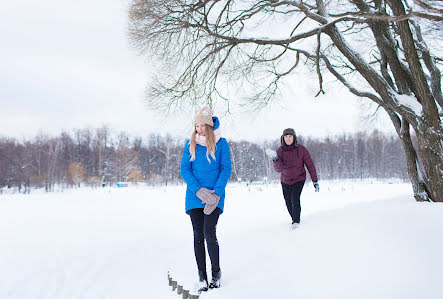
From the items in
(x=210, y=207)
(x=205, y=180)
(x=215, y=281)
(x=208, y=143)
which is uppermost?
(x=208, y=143)

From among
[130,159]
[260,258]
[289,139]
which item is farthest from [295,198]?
[130,159]

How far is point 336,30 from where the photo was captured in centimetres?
582

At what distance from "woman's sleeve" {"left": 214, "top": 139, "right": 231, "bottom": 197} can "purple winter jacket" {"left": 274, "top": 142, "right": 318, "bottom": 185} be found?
6.62 ft

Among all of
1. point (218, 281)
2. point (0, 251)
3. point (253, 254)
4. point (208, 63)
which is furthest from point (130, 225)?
point (218, 281)

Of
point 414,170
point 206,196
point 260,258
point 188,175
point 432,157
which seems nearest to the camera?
point 206,196

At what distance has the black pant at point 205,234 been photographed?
3.09 meters

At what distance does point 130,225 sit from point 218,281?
6403mm

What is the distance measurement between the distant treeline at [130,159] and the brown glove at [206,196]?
35.4m

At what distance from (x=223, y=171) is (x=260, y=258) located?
134 cm

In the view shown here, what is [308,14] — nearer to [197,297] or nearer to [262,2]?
[262,2]

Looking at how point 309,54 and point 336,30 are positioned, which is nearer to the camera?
point 336,30

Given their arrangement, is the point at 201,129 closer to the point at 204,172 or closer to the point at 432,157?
the point at 204,172

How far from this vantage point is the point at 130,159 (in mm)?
50594

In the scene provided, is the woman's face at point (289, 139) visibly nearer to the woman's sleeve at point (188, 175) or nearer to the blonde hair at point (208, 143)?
the blonde hair at point (208, 143)
